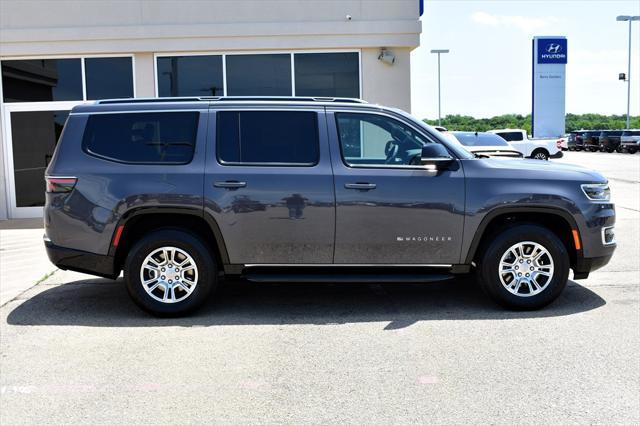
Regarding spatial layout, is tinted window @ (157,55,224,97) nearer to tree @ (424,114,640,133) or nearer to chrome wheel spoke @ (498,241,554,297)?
chrome wheel spoke @ (498,241,554,297)

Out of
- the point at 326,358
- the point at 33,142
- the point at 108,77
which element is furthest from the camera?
the point at 33,142

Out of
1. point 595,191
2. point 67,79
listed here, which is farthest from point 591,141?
point 595,191

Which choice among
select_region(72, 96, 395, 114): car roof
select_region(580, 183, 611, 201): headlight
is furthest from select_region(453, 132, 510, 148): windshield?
select_region(72, 96, 395, 114): car roof

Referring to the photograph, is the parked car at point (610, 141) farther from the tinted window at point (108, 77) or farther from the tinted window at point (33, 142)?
the tinted window at point (33, 142)

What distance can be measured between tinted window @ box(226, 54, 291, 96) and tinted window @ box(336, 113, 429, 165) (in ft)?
23.1

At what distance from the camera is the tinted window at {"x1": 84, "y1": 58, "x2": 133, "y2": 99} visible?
1405cm

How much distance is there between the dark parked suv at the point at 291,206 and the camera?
6.69 m

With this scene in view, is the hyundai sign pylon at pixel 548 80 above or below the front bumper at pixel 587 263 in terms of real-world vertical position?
above

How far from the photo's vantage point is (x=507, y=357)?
Answer: 17.9 ft

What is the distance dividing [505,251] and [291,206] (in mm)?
2042

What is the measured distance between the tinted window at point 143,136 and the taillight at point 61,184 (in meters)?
0.34

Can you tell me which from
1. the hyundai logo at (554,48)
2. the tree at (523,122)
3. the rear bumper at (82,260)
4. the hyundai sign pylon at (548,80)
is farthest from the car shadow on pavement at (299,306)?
the tree at (523,122)

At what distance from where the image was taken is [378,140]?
7027mm

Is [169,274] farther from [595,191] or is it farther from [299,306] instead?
[595,191]
